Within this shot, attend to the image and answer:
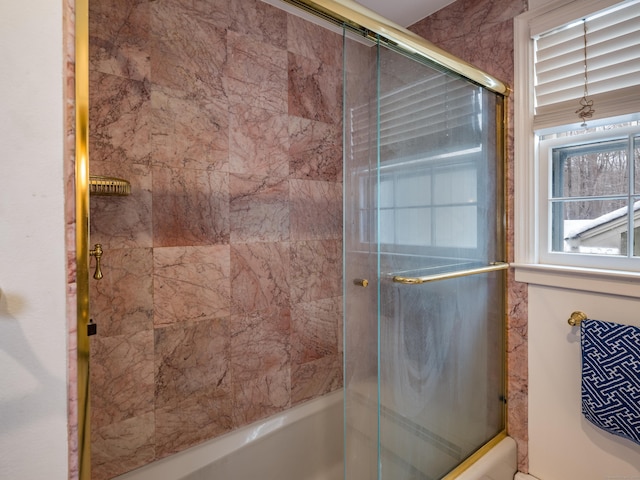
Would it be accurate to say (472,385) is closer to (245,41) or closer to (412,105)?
(412,105)

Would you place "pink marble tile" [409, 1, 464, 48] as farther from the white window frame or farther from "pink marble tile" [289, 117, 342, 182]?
"pink marble tile" [289, 117, 342, 182]

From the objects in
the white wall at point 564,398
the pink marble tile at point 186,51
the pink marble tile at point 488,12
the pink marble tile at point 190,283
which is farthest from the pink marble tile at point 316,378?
the pink marble tile at point 488,12

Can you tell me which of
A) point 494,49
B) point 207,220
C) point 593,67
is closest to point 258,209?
point 207,220

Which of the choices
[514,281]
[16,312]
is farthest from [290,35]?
[16,312]

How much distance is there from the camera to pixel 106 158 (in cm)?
121

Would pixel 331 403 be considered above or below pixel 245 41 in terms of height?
below

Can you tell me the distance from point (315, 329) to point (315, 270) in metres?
0.32

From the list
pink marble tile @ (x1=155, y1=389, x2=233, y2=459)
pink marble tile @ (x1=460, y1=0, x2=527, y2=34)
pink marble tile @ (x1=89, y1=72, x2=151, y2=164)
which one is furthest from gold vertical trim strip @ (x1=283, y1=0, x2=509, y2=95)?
pink marble tile @ (x1=155, y1=389, x2=233, y2=459)

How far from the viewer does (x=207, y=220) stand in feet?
4.72

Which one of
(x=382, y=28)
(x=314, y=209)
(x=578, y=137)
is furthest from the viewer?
(x=314, y=209)

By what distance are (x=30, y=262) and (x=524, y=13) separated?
73.4 inches

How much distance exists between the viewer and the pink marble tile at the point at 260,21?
1.50 m

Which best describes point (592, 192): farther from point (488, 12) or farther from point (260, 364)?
point (260, 364)

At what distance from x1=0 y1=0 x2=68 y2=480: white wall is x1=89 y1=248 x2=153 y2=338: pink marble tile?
83 centimetres
